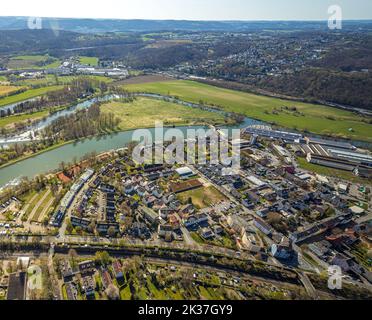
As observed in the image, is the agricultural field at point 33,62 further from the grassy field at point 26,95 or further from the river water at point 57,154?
the river water at point 57,154

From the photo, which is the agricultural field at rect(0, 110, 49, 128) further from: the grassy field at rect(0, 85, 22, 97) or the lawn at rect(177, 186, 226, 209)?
the lawn at rect(177, 186, 226, 209)

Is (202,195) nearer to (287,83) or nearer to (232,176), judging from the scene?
(232,176)

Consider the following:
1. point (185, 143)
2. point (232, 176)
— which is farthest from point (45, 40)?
point (232, 176)

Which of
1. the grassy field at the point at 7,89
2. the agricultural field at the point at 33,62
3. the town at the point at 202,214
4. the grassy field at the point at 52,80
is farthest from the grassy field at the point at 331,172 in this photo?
the agricultural field at the point at 33,62

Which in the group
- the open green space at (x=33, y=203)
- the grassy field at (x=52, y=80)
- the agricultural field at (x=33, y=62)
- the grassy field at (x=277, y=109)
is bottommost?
the open green space at (x=33, y=203)

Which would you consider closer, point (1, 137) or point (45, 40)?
point (1, 137)

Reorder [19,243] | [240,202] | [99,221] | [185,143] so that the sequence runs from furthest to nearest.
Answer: [185,143] < [240,202] < [99,221] < [19,243]

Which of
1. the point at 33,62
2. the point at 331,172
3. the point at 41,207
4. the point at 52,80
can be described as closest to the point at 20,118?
the point at 41,207
